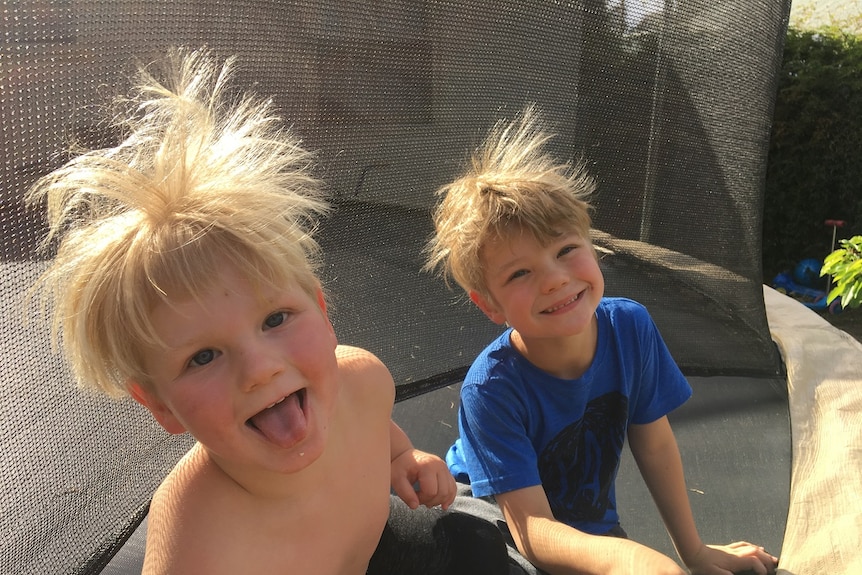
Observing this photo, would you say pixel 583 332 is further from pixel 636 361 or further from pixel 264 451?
pixel 264 451

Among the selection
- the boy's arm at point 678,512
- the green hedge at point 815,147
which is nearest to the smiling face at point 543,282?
the boy's arm at point 678,512

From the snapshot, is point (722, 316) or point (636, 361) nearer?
point (636, 361)

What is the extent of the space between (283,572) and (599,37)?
64.9 inches

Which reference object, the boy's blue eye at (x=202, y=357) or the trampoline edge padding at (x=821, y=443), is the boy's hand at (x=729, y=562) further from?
the boy's blue eye at (x=202, y=357)

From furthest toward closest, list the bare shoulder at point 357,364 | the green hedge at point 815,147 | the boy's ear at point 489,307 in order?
the green hedge at point 815,147 < the boy's ear at point 489,307 < the bare shoulder at point 357,364

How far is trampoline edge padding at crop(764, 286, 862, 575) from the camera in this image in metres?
1.33

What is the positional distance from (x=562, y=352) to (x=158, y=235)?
2.29ft

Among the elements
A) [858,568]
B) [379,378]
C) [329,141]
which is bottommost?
[858,568]

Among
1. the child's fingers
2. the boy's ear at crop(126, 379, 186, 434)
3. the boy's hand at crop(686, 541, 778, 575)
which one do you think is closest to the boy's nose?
the boy's ear at crop(126, 379, 186, 434)

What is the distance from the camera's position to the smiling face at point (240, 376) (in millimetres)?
739

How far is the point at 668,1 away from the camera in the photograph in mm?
2121

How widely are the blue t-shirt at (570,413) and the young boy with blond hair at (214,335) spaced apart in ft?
0.86

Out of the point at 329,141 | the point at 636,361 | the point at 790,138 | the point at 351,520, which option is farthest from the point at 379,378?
the point at 790,138

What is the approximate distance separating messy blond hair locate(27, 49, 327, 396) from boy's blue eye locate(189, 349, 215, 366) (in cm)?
4
